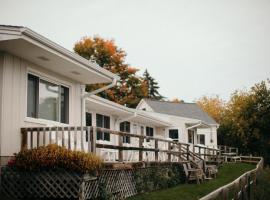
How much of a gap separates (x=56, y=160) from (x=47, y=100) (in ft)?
10.2

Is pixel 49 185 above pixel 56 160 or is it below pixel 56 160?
below

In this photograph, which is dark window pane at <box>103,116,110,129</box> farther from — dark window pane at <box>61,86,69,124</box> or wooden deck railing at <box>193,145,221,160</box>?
dark window pane at <box>61,86,69,124</box>

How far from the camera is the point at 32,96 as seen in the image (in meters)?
10.8

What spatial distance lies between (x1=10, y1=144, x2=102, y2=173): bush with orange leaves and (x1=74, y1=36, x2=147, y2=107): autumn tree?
35.6 meters

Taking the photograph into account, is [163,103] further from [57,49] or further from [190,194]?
[57,49]

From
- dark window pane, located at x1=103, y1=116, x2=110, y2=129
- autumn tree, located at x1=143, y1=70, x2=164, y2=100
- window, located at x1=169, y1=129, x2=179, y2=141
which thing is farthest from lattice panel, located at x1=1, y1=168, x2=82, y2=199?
autumn tree, located at x1=143, y1=70, x2=164, y2=100

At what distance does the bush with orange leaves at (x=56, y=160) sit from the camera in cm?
877

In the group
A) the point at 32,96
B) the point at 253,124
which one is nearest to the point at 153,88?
the point at 253,124

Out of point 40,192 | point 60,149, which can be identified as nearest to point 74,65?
point 60,149

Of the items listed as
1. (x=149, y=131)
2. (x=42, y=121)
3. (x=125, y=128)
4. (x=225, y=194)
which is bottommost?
(x=225, y=194)

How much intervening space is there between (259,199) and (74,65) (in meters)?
6.18

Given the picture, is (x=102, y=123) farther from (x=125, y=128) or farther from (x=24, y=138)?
(x=24, y=138)

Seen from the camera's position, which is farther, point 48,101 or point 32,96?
point 48,101

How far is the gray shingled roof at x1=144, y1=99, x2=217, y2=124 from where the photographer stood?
116 feet
